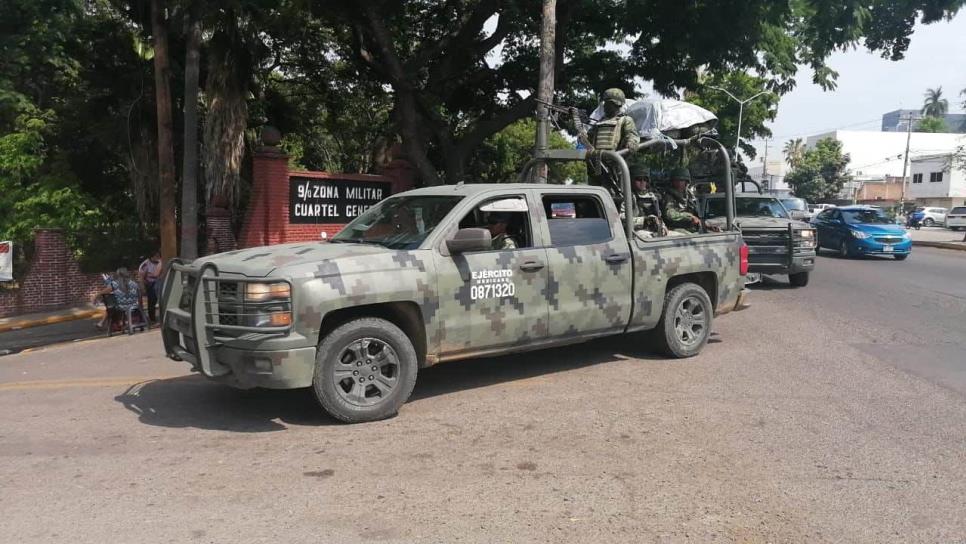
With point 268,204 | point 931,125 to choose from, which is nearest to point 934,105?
point 931,125

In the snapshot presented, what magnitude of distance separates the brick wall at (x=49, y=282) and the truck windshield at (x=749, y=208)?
13.1 metres

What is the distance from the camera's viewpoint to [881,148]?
8925cm

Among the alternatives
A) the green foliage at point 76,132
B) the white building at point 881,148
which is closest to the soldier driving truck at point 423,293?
the green foliage at point 76,132

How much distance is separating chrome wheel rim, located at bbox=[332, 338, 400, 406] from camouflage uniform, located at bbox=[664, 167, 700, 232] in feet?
14.9

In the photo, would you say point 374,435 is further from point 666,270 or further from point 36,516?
point 666,270

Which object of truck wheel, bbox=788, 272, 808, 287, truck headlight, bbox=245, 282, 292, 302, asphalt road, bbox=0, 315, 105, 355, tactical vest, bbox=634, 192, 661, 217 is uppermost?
tactical vest, bbox=634, 192, 661, 217

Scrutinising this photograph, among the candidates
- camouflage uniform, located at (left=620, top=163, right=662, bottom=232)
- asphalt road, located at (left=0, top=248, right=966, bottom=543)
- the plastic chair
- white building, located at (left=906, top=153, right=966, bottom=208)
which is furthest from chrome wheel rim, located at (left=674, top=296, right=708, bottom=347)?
white building, located at (left=906, top=153, right=966, bottom=208)

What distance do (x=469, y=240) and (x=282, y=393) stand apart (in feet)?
7.30

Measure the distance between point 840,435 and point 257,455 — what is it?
402cm

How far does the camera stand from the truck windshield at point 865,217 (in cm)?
1986

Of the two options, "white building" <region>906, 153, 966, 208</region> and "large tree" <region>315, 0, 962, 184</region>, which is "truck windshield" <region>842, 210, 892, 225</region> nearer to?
"large tree" <region>315, 0, 962, 184</region>

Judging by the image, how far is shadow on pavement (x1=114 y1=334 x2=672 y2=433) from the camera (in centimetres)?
559

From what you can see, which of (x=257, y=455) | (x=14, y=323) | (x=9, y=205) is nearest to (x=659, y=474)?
(x=257, y=455)

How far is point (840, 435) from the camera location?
→ 5102 mm
